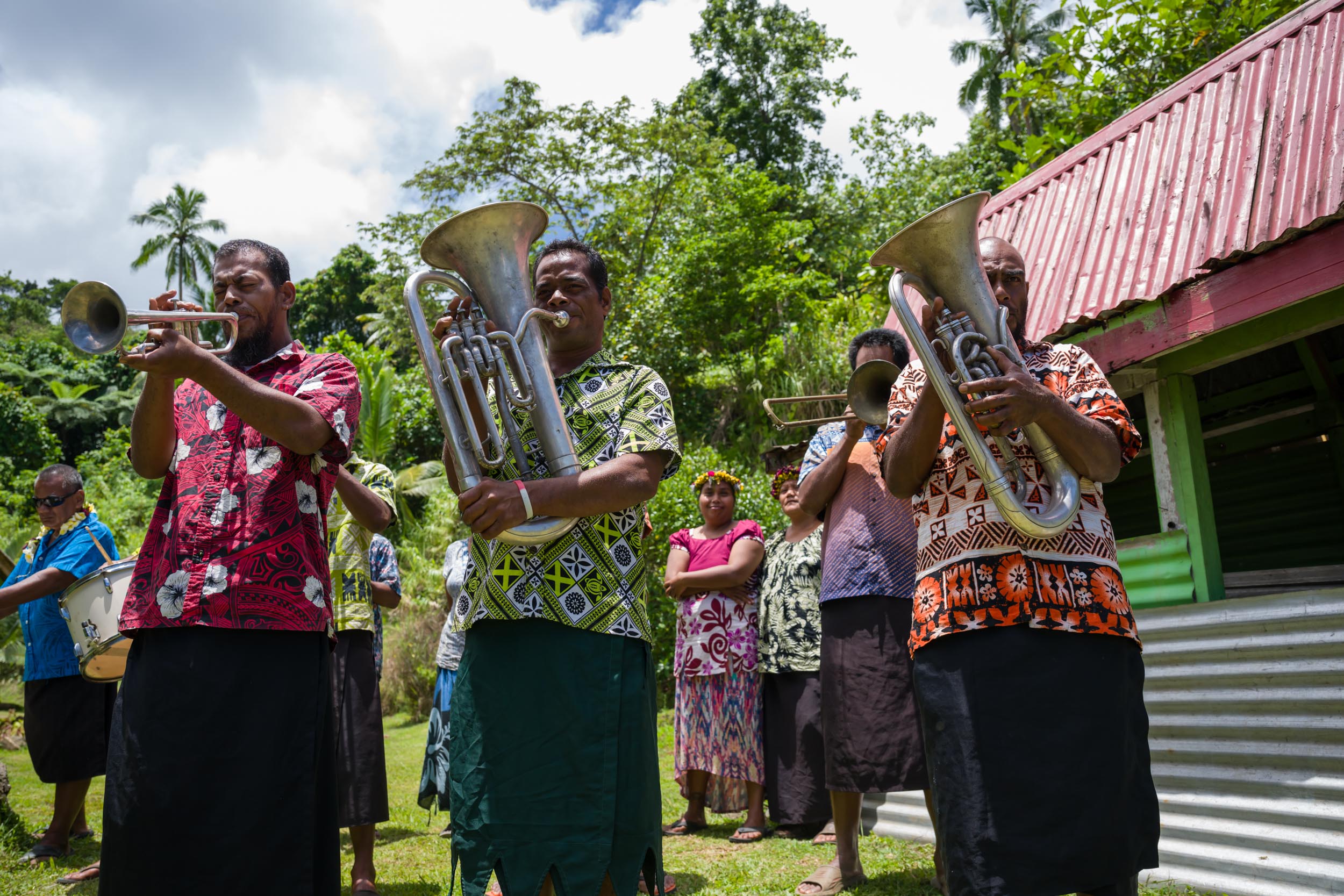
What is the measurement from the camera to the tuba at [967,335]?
251 cm

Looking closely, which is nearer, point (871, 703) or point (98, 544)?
point (871, 703)

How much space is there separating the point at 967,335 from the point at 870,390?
69.3 inches

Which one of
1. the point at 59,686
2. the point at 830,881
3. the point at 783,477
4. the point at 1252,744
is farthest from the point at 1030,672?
the point at 59,686

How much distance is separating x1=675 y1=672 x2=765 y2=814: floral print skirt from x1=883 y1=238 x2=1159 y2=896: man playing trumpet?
352cm

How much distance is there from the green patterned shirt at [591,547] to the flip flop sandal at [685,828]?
3.86 m

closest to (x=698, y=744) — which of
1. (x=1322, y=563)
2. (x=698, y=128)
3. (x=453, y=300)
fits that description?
(x=453, y=300)

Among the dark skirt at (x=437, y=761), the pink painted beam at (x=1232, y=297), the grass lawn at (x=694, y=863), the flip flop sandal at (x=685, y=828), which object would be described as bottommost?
the flip flop sandal at (x=685, y=828)

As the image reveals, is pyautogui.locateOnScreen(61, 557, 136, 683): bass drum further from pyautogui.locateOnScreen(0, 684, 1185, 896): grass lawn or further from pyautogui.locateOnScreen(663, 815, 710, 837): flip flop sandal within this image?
pyautogui.locateOnScreen(663, 815, 710, 837): flip flop sandal

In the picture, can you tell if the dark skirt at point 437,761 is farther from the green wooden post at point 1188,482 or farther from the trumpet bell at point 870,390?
the green wooden post at point 1188,482

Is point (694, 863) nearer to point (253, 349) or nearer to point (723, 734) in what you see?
point (723, 734)

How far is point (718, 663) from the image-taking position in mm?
6324

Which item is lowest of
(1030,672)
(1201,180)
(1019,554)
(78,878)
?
(78,878)

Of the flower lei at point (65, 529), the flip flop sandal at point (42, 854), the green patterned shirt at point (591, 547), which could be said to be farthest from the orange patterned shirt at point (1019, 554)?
the flip flop sandal at point (42, 854)

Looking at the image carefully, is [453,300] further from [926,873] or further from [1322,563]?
[1322,563]
